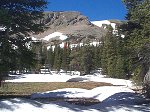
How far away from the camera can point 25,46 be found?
2389cm

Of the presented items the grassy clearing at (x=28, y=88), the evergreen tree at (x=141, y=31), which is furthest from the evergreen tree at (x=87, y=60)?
the evergreen tree at (x=141, y=31)

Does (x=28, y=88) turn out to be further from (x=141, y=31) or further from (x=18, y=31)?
(x=141, y=31)

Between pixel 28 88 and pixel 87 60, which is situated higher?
pixel 87 60

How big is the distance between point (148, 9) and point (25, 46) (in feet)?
26.6

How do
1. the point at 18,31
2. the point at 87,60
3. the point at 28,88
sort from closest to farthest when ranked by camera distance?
the point at 18,31
the point at 28,88
the point at 87,60

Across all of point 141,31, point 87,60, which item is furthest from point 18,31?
point 87,60

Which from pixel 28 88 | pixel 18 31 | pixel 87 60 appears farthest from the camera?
pixel 87 60

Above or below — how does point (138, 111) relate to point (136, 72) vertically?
below

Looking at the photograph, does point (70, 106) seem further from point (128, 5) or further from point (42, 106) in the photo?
point (128, 5)

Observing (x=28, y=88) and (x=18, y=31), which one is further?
(x=28, y=88)

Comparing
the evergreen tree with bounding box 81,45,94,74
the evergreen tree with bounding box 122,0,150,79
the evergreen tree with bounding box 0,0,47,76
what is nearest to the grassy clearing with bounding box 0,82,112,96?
the evergreen tree with bounding box 0,0,47,76

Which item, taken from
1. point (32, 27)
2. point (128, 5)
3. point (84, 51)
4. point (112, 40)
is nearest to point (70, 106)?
point (32, 27)

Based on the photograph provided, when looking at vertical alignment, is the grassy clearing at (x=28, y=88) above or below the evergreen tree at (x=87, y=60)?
below

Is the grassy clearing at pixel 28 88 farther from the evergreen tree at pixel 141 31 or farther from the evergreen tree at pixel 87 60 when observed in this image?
the evergreen tree at pixel 87 60
